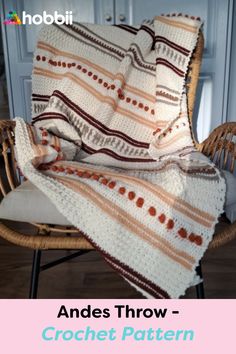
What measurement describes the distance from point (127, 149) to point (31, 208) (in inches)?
17.4

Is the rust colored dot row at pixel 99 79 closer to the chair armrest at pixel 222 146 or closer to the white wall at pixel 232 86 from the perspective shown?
the chair armrest at pixel 222 146

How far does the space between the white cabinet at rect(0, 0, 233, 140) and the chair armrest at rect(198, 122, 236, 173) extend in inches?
30.1

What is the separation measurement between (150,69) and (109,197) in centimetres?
59

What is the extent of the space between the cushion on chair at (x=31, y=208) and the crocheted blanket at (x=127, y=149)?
0.12ft

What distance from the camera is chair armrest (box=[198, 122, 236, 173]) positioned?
0.97m

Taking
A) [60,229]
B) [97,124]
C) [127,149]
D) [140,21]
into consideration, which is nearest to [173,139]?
[127,149]

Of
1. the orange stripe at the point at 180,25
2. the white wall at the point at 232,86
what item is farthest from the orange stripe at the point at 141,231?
the white wall at the point at 232,86

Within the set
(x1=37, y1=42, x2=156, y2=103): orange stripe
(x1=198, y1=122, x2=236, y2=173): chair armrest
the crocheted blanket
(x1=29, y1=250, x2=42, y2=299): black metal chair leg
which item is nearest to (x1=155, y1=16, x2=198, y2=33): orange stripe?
the crocheted blanket

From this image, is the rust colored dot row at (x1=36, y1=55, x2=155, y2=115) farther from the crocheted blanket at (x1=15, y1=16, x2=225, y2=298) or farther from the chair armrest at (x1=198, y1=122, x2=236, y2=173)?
the chair armrest at (x1=198, y1=122, x2=236, y2=173)

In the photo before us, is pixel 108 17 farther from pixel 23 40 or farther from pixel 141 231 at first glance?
pixel 141 231

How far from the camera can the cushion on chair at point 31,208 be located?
839 millimetres

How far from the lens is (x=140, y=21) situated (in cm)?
175

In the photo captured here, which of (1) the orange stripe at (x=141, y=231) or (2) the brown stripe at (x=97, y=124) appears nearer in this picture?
(1) the orange stripe at (x=141, y=231)
